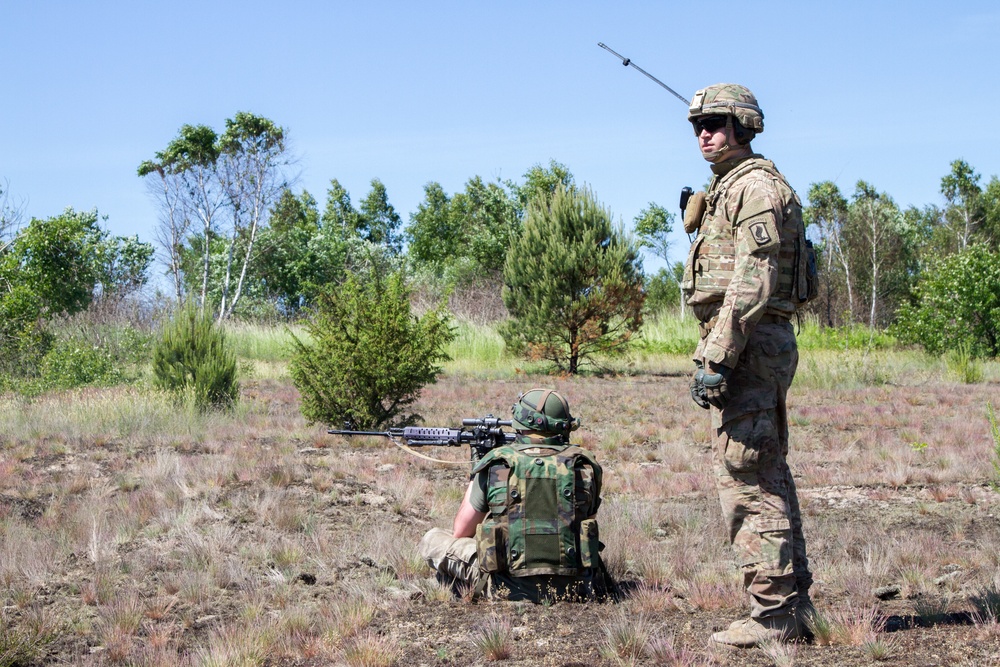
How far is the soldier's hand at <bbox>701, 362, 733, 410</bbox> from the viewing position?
4.01m

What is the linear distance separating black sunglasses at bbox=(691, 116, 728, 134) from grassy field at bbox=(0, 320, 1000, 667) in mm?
2264

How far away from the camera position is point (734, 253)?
4293 mm

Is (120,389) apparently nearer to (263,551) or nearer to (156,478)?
(156,478)

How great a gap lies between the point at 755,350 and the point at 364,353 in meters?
7.49

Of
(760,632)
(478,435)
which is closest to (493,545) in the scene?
(478,435)

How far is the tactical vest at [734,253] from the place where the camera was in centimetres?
425

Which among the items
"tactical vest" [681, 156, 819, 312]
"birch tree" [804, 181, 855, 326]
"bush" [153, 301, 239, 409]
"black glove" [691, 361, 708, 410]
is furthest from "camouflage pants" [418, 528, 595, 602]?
"birch tree" [804, 181, 855, 326]

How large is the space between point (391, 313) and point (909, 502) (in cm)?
593

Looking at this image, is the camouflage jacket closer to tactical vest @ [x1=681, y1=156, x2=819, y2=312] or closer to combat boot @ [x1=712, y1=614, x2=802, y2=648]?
tactical vest @ [x1=681, y1=156, x2=819, y2=312]

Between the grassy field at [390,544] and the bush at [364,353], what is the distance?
47cm

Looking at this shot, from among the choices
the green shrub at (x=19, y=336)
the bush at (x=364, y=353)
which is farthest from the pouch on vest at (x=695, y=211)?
the green shrub at (x=19, y=336)

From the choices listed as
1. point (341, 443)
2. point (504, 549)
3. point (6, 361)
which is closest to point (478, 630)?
point (504, 549)

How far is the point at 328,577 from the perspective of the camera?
588cm

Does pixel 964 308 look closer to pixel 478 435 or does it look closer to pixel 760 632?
pixel 478 435
